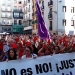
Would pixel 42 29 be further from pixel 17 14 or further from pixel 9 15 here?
pixel 9 15

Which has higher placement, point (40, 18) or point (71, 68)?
point (40, 18)

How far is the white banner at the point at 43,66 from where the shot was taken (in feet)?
21.0

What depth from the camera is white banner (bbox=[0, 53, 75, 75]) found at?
252 inches

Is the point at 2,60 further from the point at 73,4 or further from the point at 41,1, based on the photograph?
the point at 41,1

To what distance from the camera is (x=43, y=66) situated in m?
6.79

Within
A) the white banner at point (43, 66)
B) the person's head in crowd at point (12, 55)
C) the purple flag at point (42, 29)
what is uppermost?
the purple flag at point (42, 29)

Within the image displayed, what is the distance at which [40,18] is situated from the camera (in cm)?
904

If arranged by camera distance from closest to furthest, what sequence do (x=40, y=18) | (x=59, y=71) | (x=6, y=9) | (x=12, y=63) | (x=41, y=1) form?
(x=12, y=63), (x=59, y=71), (x=40, y=18), (x=41, y=1), (x=6, y=9)

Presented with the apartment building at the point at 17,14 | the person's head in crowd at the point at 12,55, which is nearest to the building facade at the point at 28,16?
the apartment building at the point at 17,14

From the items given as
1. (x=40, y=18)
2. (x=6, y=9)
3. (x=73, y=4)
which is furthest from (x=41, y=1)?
(x=40, y=18)

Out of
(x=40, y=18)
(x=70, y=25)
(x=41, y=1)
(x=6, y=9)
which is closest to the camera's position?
(x=40, y=18)

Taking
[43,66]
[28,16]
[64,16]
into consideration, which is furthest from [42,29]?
[28,16]

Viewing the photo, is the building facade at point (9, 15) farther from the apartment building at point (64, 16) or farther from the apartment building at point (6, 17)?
the apartment building at point (64, 16)

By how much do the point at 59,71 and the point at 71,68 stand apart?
38 cm
